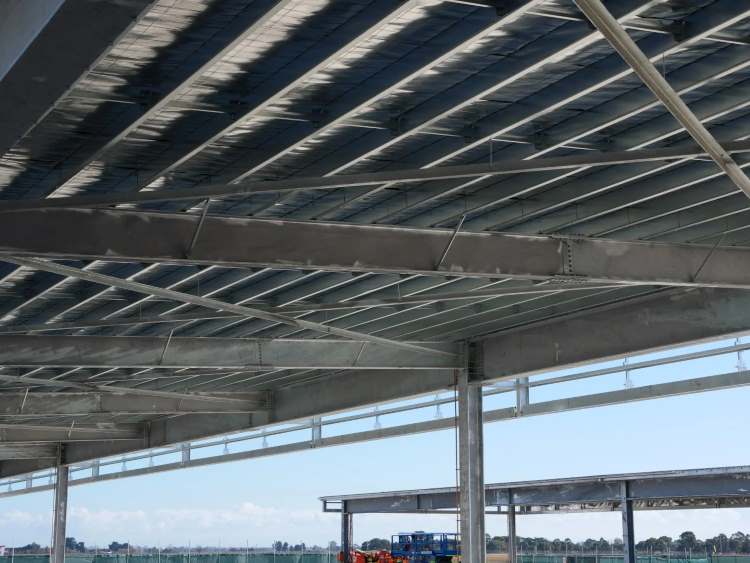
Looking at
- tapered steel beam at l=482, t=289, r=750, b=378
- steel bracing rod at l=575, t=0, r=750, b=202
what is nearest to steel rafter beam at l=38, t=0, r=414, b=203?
steel bracing rod at l=575, t=0, r=750, b=202

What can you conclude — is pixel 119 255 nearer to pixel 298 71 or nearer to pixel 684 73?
pixel 298 71

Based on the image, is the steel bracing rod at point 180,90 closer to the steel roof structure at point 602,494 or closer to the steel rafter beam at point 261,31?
the steel rafter beam at point 261,31

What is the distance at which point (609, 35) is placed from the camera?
1048 cm

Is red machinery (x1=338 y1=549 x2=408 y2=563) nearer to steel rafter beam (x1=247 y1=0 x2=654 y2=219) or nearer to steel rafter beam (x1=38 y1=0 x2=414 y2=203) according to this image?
steel rafter beam (x1=247 y1=0 x2=654 y2=219)

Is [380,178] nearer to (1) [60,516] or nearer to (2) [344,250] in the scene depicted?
(2) [344,250]

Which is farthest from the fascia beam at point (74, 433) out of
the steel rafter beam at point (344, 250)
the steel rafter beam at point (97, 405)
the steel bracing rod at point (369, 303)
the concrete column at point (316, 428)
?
the steel rafter beam at point (344, 250)

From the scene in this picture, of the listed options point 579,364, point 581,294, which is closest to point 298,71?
point 581,294

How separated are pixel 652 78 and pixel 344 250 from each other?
7.72 meters

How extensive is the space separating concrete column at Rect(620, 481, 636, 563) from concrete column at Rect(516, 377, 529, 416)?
6.19 metres

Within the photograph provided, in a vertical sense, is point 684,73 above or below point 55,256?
above

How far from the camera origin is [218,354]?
2838 cm

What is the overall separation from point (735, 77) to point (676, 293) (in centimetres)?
1015

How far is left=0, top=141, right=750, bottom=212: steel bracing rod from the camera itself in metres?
14.9

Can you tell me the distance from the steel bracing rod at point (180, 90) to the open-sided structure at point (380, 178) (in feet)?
0.16
